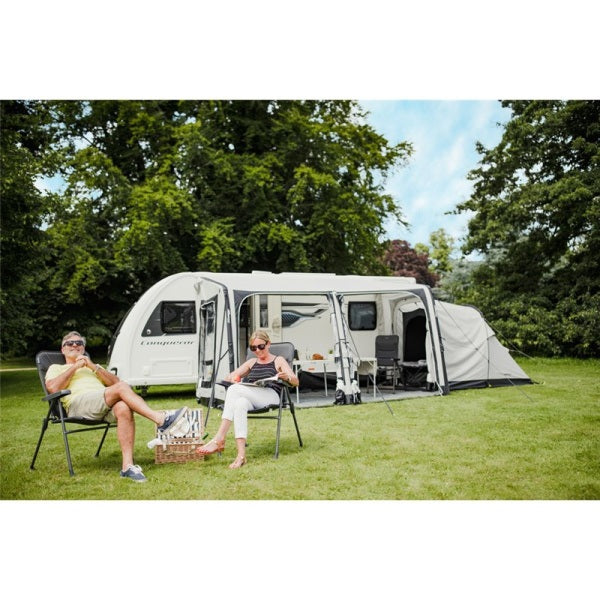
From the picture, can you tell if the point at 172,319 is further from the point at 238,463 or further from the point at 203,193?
the point at 203,193

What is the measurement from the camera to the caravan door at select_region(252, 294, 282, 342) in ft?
28.7

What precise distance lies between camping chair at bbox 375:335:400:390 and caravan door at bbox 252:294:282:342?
1446 millimetres

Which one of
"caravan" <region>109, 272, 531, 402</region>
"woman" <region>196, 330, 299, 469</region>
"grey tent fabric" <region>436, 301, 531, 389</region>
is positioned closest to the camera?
"woman" <region>196, 330, 299, 469</region>

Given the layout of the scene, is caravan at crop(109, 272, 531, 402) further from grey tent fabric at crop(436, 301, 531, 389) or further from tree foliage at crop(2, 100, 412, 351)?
tree foliage at crop(2, 100, 412, 351)

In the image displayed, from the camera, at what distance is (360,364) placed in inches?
356

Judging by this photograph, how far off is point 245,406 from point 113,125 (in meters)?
11.5

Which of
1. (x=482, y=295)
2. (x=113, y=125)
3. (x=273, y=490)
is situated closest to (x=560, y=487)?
(x=273, y=490)

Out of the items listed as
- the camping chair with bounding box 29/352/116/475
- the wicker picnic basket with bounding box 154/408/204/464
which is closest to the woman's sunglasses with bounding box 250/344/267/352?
the wicker picnic basket with bounding box 154/408/204/464

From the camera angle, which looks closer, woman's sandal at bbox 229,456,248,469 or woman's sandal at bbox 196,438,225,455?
woman's sandal at bbox 229,456,248,469

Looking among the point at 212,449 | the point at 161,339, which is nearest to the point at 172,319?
the point at 161,339

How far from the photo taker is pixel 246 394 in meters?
4.62

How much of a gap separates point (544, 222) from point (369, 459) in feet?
33.8

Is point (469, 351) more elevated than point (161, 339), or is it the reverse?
point (161, 339)

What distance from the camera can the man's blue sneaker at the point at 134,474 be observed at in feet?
13.0
